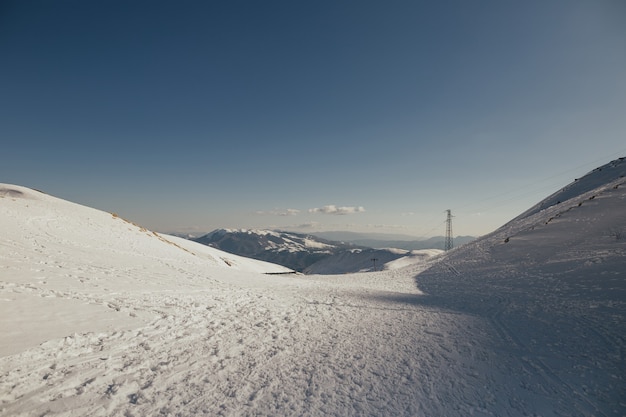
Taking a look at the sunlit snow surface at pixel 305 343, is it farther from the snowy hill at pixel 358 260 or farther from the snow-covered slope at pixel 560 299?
the snowy hill at pixel 358 260

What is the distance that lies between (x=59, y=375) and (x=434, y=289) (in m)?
19.2

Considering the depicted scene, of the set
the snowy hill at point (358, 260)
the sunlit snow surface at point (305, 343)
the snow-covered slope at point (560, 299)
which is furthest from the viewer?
the snowy hill at point (358, 260)

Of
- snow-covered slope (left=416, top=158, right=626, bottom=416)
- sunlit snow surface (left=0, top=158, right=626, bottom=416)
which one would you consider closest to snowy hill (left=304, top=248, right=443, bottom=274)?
snow-covered slope (left=416, top=158, right=626, bottom=416)

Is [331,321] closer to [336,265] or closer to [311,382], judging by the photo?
[311,382]

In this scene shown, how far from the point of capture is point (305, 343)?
26.9ft

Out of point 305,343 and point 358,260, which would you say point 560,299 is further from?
point 358,260

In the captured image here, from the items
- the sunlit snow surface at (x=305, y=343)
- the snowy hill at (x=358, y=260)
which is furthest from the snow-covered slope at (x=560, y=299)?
the snowy hill at (x=358, y=260)

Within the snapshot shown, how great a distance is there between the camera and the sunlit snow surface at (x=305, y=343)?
5449 mm

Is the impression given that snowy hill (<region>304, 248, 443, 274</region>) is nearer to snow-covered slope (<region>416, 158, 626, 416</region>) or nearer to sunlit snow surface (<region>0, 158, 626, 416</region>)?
snow-covered slope (<region>416, 158, 626, 416</region>)

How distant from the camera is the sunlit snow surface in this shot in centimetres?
545

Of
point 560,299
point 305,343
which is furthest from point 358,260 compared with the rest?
point 305,343

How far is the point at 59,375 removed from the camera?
234 inches

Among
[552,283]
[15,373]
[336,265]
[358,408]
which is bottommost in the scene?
[336,265]

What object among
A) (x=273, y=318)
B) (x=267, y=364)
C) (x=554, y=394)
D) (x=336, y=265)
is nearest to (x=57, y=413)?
(x=267, y=364)
